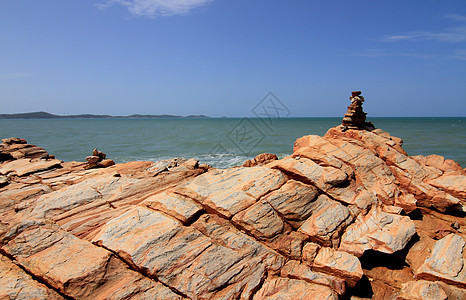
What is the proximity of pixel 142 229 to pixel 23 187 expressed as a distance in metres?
7.21

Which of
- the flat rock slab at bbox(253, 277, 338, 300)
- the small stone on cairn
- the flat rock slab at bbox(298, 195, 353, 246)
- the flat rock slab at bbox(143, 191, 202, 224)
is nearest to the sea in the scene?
the small stone on cairn

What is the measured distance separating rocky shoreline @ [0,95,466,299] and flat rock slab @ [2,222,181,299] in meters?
0.03

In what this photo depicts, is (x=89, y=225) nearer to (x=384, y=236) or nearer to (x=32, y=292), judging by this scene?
(x=32, y=292)

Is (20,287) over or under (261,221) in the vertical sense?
under

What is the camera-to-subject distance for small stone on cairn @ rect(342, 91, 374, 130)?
14445mm

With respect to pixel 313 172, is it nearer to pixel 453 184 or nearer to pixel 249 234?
pixel 249 234

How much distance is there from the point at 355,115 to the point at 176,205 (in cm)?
1122

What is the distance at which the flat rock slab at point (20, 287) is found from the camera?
5781mm

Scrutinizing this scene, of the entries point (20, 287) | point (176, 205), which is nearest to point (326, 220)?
point (176, 205)

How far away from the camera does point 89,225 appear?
7938mm

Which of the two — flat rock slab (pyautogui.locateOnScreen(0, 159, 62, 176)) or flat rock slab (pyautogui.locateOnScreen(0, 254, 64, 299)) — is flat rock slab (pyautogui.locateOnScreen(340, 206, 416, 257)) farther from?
flat rock slab (pyautogui.locateOnScreen(0, 159, 62, 176))

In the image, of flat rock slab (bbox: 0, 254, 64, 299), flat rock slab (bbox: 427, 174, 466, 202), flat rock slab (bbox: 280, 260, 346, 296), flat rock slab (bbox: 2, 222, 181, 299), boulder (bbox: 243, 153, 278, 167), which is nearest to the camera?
flat rock slab (bbox: 0, 254, 64, 299)

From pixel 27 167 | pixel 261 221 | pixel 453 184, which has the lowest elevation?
pixel 261 221

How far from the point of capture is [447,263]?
6867 mm
